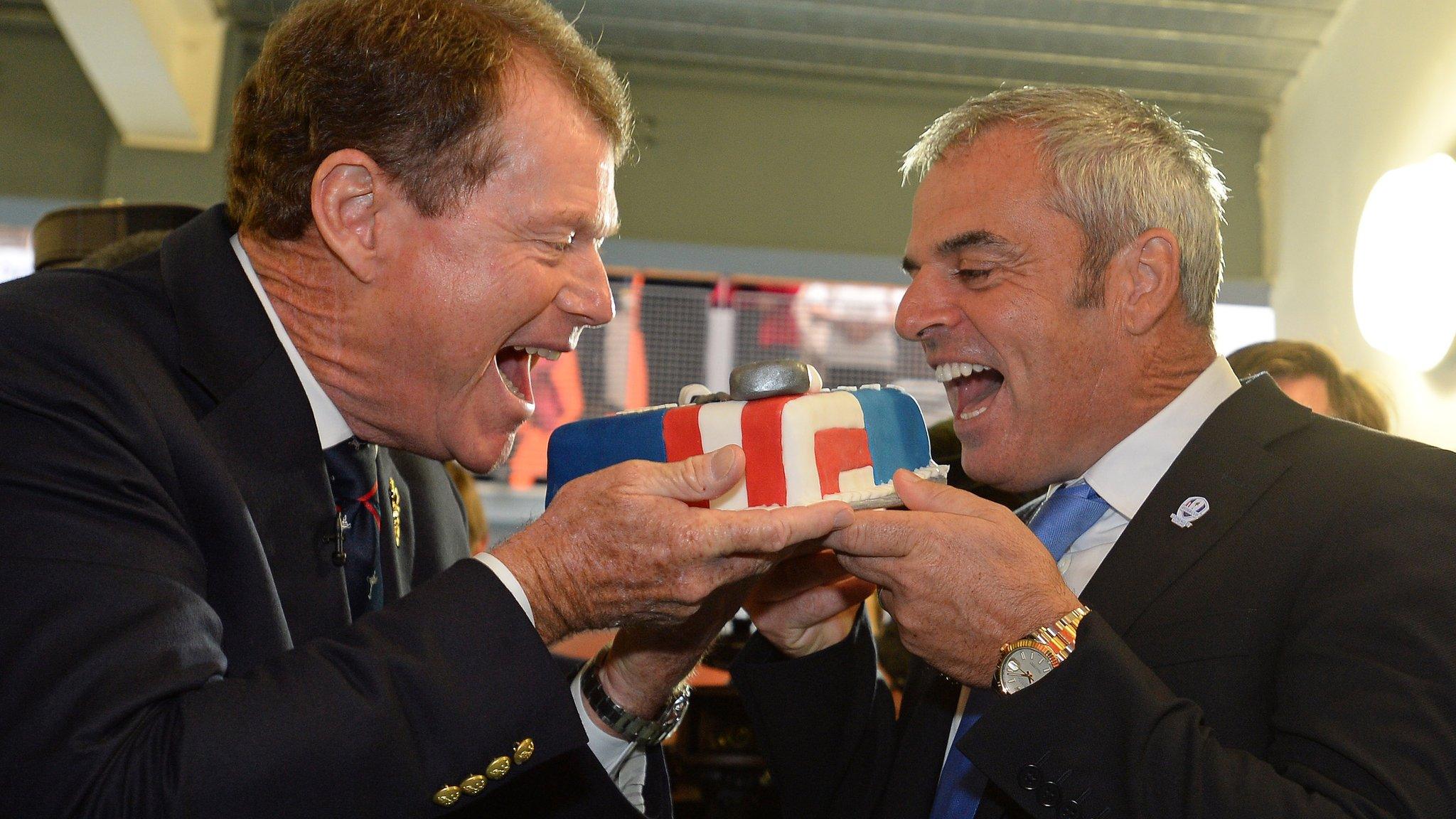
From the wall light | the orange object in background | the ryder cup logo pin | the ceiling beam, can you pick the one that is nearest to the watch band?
the ryder cup logo pin

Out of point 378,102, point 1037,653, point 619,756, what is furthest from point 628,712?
point 378,102

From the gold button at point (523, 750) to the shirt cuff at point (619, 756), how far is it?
0.65 meters

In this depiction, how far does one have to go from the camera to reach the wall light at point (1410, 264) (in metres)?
4.97

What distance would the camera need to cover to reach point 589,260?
78.8 inches

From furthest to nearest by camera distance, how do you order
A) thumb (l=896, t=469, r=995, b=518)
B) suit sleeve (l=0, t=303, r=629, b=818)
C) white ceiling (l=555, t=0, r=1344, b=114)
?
white ceiling (l=555, t=0, r=1344, b=114) < thumb (l=896, t=469, r=995, b=518) < suit sleeve (l=0, t=303, r=629, b=818)

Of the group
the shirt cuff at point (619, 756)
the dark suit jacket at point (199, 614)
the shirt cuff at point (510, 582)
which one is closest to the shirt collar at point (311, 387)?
the dark suit jacket at point (199, 614)

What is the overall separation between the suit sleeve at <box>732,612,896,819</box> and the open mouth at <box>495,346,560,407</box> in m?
0.60

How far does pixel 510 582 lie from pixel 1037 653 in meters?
0.64

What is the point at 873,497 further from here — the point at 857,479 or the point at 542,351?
the point at 542,351

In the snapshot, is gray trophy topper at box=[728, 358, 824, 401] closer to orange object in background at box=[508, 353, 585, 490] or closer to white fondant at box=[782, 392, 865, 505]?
white fondant at box=[782, 392, 865, 505]

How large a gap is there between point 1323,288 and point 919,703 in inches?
227

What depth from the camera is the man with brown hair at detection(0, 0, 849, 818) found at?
1.26 metres

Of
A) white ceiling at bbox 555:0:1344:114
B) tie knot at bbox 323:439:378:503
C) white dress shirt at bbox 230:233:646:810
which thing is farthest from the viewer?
white ceiling at bbox 555:0:1344:114

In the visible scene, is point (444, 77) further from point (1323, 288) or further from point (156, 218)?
point (1323, 288)
